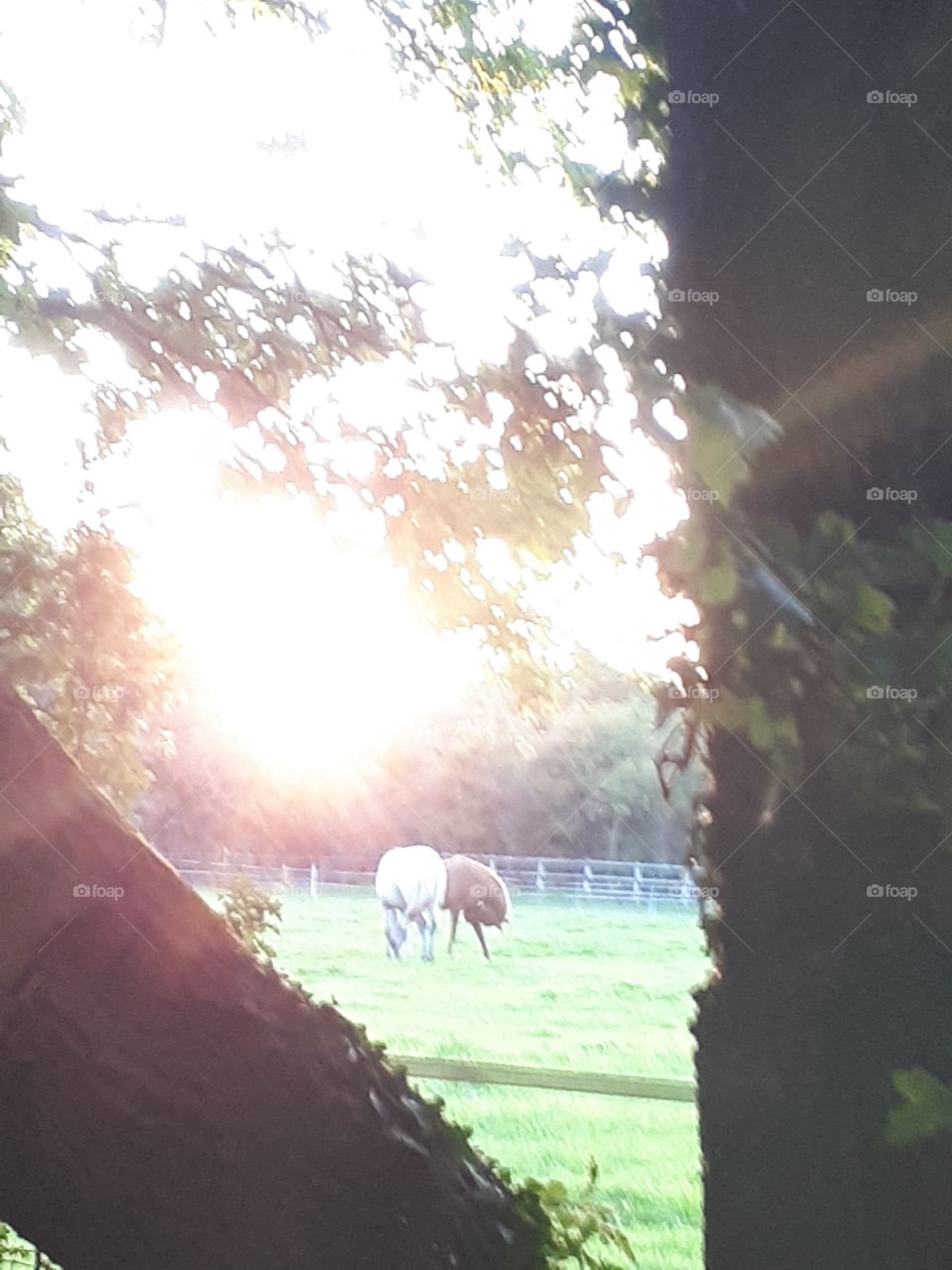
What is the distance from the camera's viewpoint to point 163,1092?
0.77 meters

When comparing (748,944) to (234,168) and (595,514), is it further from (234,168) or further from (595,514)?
(234,168)

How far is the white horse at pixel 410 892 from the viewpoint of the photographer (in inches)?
50.9

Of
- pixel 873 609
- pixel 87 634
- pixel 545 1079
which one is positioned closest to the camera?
pixel 873 609

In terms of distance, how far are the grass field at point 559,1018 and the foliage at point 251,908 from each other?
2 centimetres

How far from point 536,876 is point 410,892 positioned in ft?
0.53

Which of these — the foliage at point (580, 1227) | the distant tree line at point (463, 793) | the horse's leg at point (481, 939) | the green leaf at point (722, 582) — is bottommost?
the foliage at point (580, 1227)

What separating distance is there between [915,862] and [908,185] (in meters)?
0.46

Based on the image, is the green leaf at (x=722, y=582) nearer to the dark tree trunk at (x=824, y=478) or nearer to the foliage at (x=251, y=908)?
the dark tree trunk at (x=824, y=478)

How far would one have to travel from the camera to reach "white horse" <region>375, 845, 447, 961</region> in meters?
1.29

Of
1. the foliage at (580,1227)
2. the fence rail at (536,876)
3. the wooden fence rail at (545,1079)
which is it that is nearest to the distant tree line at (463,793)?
the fence rail at (536,876)

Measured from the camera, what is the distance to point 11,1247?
1.23 m

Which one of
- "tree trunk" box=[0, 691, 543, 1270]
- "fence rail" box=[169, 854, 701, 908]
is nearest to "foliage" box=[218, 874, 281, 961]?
"fence rail" box=[169, 854, 701, 908]

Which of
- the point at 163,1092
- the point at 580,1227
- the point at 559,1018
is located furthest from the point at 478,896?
the point at 163,1092

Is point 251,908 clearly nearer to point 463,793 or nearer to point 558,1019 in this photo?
point 463,793
